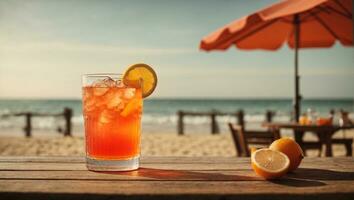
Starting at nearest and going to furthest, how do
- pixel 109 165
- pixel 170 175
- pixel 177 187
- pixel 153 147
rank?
1. pixel 177 187
2. pixel 170 175
3. pixel 109 165
4. pixel 153 147

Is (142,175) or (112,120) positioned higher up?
(112,120)

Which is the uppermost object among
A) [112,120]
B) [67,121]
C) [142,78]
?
[142,78]

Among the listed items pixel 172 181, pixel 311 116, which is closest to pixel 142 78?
pixel 172 181

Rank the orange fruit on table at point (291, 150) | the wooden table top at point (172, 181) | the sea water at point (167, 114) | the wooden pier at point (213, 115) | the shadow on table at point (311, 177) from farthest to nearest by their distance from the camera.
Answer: the sea water at point (167, 114) < the wooden pier at point (213, 115) < the orange fruit on table at point (291, 150) < the shadow on table at point (311, 177) < the wooden table top at point (172, 181)

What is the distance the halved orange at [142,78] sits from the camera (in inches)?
64.4

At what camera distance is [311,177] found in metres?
1.40

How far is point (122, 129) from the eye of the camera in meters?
Answer: 1.60

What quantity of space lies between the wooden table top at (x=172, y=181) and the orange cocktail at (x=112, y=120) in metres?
0.09

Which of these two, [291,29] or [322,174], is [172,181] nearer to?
[322,174]

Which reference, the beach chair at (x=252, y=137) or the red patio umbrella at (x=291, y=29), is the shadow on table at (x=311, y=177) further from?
the beach chair at (x=252, y=137)

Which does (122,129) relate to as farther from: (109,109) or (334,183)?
(334,183)


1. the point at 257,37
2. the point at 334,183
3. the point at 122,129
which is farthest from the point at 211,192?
the point at 257,37

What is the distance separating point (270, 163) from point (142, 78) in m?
0.59

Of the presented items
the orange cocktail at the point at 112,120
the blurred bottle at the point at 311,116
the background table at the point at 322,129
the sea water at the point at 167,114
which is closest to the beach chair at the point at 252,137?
the background table at the point at 322,129
